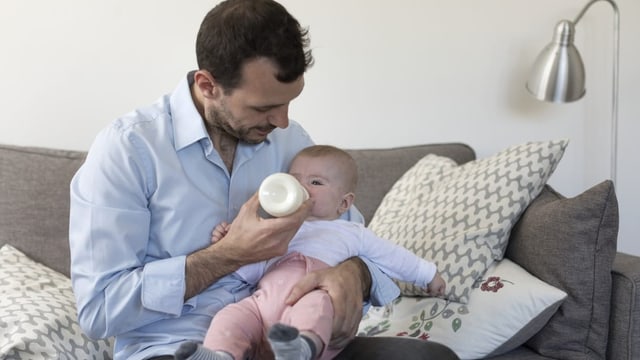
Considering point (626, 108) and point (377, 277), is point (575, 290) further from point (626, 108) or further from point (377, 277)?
point (626, 108)

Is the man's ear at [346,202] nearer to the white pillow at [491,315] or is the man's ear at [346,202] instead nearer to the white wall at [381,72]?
the white pillow at [491,315]

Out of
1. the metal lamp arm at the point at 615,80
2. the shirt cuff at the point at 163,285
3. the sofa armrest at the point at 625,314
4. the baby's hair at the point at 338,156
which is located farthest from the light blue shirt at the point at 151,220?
the metal lamp arm at the point at 615,80

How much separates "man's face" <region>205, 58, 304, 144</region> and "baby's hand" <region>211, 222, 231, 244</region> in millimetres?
175

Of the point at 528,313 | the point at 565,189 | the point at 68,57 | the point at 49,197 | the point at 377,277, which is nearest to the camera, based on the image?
the point at 377,277

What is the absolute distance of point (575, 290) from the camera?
6.10ft

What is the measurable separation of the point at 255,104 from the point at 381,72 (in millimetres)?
1213

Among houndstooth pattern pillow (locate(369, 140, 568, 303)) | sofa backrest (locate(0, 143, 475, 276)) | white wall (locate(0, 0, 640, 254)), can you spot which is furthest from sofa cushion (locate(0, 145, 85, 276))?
houndstooth pattern pillow (locate(369, 140, 568, 303))

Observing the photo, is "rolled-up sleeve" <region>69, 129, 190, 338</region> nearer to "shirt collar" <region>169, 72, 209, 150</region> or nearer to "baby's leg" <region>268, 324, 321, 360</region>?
"shirt collar" <region>169, 72, 209, 150</region>

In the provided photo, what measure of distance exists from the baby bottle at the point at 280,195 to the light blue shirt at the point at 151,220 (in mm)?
201

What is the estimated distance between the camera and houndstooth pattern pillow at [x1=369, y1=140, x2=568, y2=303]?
6.48ft

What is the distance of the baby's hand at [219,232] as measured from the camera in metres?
1.56

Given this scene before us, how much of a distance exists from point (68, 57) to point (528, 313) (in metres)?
1.60

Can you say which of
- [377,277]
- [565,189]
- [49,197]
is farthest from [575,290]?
[49,197]

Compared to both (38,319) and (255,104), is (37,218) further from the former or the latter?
(255,104)
